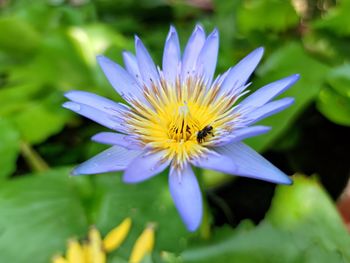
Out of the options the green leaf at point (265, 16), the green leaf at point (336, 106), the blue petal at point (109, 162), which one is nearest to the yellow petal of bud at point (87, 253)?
the blue petal at point (109, 162)

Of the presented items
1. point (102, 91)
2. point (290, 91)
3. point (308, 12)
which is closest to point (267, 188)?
point (290, 91)

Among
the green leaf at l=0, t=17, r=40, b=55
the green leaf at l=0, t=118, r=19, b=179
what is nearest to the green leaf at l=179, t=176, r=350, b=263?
the green leaf at l=0, t=118, r=19, b=179

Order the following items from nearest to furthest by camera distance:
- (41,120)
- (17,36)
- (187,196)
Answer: (187,196) → (41,120) → (17,36)

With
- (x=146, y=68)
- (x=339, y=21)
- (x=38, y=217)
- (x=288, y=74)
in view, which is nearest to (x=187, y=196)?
(x=146, y=68)

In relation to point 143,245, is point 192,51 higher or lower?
higher


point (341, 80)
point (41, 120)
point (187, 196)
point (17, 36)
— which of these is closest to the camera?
point (187, 196)

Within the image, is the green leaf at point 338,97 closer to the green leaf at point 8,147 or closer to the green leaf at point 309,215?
the green leaf at point 309,215

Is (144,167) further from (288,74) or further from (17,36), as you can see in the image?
(17,36)

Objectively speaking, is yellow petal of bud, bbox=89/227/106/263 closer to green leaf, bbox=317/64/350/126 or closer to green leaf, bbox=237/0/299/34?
green leaf, bbox=317/64/350/126
